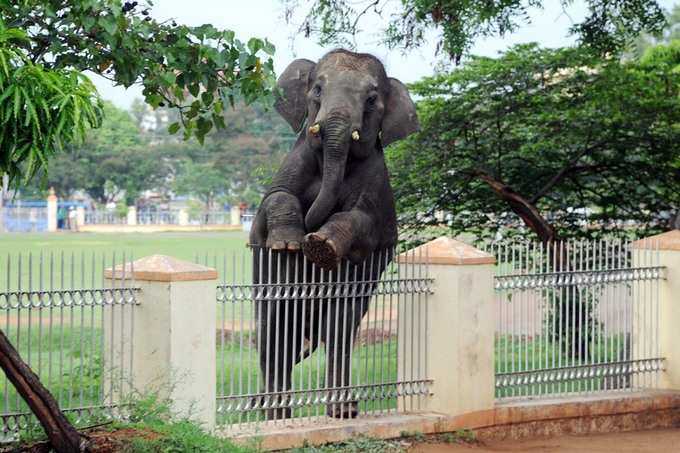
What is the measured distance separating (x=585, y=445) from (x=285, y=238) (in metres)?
2.96

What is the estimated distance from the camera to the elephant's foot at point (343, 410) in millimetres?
9508

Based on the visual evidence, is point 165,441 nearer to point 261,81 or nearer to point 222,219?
point 261,81

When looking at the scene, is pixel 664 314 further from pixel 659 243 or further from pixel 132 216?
pixel 132 216

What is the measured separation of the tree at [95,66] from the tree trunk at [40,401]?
124cm

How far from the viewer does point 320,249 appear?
9047mm

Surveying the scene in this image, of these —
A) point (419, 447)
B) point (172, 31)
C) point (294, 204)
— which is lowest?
point (419, 447)

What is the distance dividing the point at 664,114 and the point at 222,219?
2654 inches

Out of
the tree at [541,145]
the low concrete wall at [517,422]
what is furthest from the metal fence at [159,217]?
the low concrete wall at [517,422]

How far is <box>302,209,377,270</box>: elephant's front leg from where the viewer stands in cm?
904

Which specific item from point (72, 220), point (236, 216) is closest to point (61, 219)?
point (72, 220)

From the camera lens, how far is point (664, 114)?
14.5 metres

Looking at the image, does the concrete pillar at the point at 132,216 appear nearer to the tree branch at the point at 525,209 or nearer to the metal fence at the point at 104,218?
the metal fence at the point at 104,218

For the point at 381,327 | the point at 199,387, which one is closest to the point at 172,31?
the point at 199,387

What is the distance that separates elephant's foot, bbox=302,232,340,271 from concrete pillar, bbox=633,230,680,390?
12.1ft
